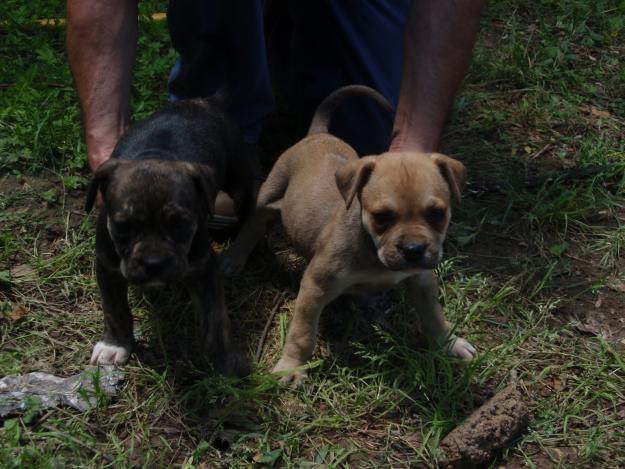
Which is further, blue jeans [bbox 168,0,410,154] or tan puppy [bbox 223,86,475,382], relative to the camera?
blue jeans [bbox 168,0,410,154]

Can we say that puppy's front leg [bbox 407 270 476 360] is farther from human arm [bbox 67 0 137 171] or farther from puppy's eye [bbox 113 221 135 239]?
human arm [bbox 67 0 137 171]

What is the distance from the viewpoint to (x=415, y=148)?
488 cm

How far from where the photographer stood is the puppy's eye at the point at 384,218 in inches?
153

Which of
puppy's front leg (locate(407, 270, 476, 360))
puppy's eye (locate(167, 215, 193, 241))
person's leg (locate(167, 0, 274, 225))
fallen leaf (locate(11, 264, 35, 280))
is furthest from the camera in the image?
person's leg (locate(167, 0, 274, 225))

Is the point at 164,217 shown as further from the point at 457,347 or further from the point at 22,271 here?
the point at 457,347

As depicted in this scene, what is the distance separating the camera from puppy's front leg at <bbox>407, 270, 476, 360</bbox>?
176 inches

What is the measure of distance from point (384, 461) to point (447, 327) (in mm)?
992

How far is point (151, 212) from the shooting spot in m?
3.93

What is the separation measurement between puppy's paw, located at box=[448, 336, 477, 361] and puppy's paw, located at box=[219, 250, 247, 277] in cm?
145

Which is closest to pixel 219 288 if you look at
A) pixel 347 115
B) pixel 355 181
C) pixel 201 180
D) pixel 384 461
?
pixel 201 180

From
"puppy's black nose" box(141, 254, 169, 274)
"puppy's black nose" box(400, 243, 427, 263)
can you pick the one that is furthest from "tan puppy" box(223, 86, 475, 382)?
"puppy's black nose" box(141, 254, 169, 274)

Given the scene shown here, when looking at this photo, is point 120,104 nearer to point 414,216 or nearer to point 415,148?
point 415,148

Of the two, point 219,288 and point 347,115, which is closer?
point 219,288

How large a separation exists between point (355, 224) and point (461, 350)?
3.30ft
